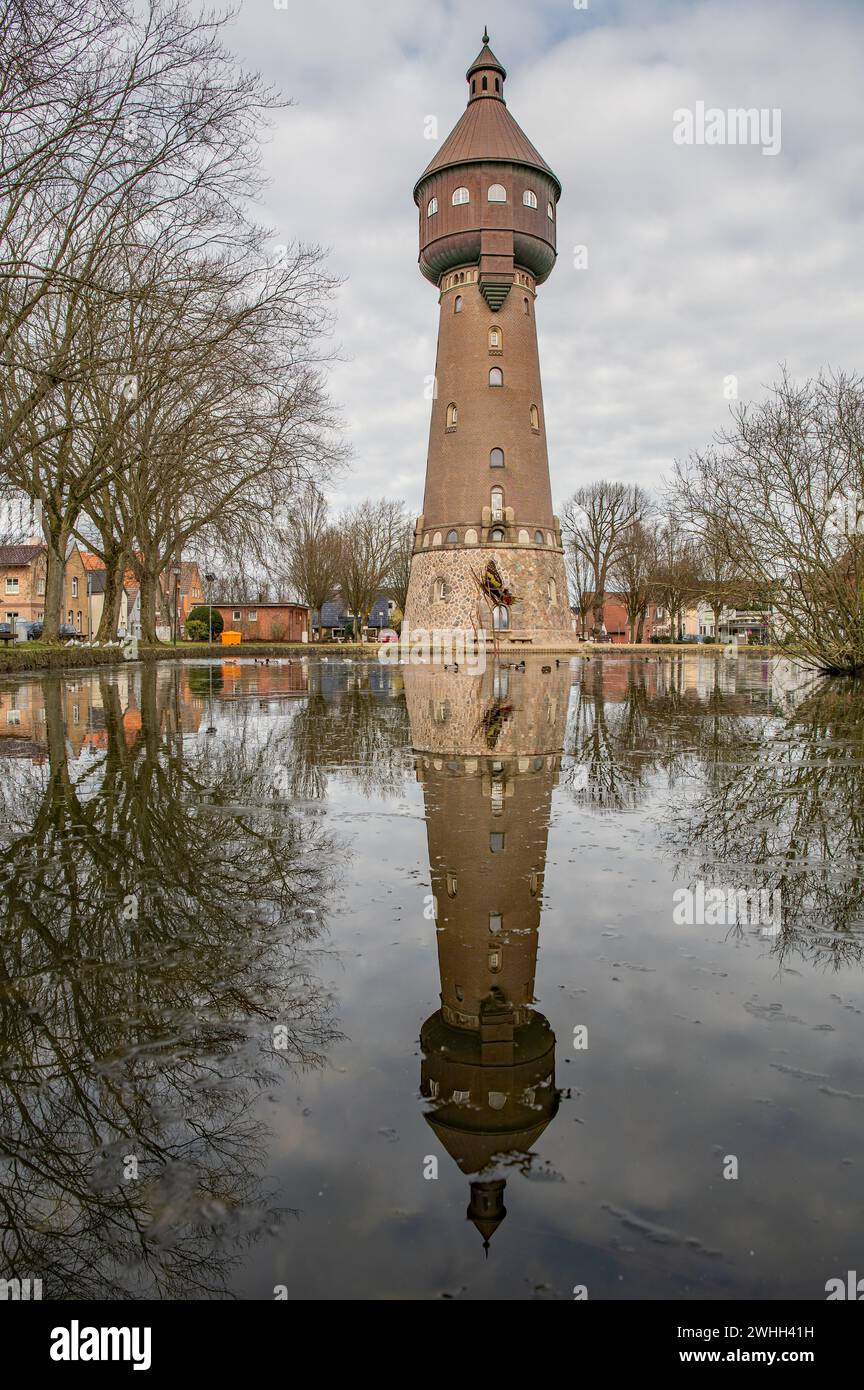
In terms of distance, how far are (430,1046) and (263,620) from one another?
84.1m

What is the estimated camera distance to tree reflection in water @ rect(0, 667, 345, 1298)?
95.3 inches

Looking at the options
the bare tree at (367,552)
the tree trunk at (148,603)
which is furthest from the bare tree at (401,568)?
the tree trunk at (148,603)

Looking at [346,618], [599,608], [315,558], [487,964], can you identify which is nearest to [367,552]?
[315,558]

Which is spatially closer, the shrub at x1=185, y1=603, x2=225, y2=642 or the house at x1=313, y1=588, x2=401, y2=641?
the shrub at x1=185, y1=603, x2=225, y2=642

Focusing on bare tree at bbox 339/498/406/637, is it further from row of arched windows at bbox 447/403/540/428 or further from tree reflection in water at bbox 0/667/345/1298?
tree reflection in water at bbox 0/667/345/1298

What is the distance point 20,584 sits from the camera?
7612cm

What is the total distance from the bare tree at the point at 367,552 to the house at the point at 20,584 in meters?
24.2

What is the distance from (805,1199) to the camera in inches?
99.2

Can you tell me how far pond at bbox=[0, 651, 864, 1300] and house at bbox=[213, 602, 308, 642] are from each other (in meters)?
78.6

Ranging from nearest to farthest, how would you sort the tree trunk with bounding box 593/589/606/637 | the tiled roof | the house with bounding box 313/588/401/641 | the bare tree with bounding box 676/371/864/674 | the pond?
1. the pond
2. the bare tree with bounding box 676/371/864/674
3. the tiled roof
4. the tree trunk with bounding box 593/589/606/637
5. the house with bounding box 313/588/401/641

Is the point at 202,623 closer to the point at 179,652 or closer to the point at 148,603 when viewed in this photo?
the point at 179,652

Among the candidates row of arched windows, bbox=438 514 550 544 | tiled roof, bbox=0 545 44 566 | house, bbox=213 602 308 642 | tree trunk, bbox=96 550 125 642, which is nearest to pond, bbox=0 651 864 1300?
tree trunk, bbox=96 550 125 642

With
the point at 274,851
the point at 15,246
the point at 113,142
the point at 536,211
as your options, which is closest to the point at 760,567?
the point at 113,142
